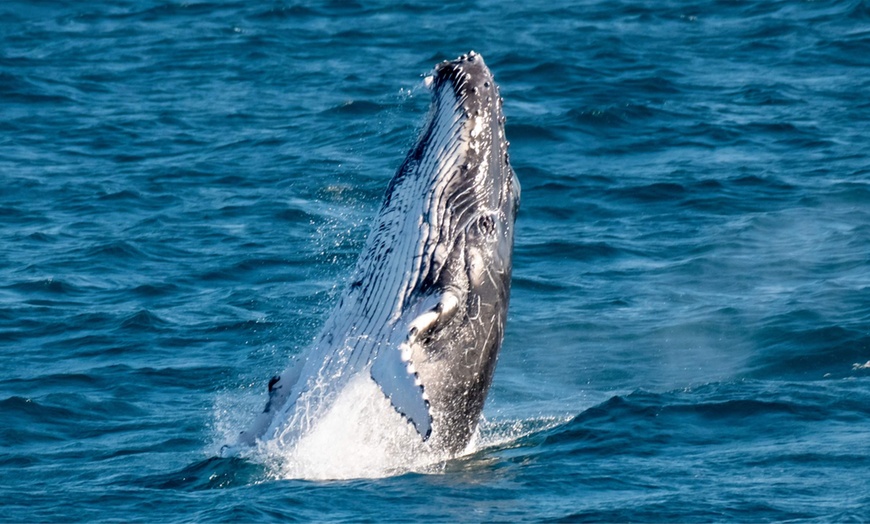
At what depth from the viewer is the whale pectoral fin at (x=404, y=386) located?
977 centimetres

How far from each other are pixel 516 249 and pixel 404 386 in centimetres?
1090

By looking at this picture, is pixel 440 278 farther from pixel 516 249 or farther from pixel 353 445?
pixel 516 249

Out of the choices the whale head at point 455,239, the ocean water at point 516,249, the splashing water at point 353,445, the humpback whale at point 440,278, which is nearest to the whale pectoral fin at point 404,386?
the whale head at point 455,239

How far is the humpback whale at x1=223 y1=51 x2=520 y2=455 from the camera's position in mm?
10766

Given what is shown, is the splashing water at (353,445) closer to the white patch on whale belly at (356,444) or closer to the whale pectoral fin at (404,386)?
the white patch on whale belly at (356,444)

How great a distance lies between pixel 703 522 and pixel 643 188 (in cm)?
1394

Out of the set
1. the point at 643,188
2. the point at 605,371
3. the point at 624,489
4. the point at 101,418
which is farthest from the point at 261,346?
the point at 643,188

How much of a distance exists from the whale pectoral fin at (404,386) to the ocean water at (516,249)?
2.16ft

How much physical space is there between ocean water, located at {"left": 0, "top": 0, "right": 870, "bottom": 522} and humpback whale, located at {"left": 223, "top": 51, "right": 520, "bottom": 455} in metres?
0.44

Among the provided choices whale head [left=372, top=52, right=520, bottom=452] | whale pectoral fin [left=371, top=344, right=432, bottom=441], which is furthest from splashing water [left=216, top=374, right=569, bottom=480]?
whale pectoral fin [left=371, top=344, right=432, bottom=441]

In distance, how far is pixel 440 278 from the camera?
1080 centimetres

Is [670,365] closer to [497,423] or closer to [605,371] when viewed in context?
[605,371]

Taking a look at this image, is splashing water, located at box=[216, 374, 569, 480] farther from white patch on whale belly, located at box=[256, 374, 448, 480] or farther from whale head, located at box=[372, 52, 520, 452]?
whale head, located at box=[372, 52, 520, 452]


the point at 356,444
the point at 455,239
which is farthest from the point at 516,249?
the point at 356,444
